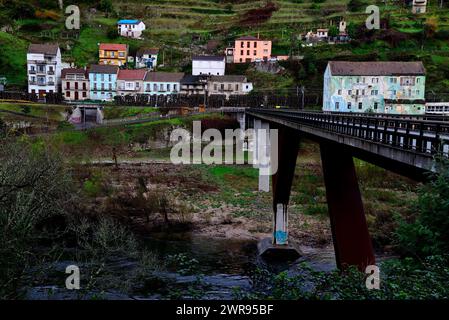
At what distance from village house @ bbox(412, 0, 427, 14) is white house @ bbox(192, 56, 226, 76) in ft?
224

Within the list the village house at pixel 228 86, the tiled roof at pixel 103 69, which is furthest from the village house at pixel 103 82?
the village house at pixel 228 86

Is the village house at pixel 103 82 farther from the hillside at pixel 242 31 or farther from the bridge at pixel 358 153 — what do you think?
the bridge at pixel 358 153

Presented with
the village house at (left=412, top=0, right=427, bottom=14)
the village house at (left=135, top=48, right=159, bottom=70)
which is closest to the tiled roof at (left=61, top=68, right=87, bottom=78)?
the village house at (left=135, top=48, right=159, bottom=70)

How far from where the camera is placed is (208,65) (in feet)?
350

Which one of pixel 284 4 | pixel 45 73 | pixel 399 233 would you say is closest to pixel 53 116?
pixel 45 73

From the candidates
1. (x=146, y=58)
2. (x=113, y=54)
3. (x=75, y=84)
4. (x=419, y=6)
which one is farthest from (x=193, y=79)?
(x=419, y=6)

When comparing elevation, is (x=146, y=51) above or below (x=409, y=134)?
above

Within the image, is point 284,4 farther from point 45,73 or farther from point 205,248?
point 205,248

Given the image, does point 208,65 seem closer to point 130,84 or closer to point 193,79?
point 193,79

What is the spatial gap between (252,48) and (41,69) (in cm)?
5188

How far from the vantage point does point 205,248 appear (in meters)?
37.7

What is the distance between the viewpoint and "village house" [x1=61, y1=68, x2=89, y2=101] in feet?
314

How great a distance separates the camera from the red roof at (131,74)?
96.6 m

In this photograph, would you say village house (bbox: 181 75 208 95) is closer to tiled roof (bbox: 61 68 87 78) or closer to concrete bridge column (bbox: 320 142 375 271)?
tiled roof (bbox: 61 68 87 78)
